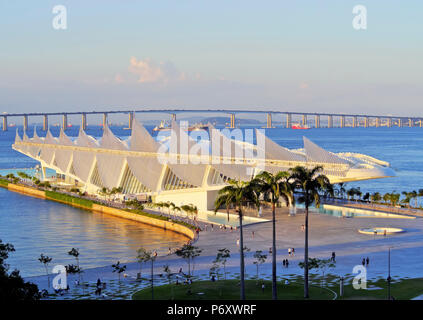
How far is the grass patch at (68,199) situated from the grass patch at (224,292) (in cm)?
2579

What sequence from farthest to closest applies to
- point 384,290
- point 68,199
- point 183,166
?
point 68,199, point 183,166, point 384,290

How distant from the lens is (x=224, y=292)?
19250 mm

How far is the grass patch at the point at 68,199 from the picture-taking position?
4541 centimetres

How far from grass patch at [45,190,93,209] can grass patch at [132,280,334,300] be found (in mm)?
25790

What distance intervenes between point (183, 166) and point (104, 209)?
6.38m

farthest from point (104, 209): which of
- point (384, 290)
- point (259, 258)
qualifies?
point (384, 290)

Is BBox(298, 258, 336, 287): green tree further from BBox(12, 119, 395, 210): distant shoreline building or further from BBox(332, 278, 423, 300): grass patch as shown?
BBox(12, 119, 395, 210): distant shoreline building

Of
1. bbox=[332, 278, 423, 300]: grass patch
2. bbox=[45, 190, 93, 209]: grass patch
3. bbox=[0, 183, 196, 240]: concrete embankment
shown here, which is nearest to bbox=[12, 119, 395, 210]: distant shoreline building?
bbox=[0, 183, 196, 240]: concrete embankment

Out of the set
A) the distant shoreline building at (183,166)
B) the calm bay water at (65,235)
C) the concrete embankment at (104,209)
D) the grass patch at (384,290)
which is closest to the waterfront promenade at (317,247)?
the grass patch at (384,290)

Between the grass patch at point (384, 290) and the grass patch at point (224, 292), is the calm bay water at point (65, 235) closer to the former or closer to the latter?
the grass patch at point (224, 292)

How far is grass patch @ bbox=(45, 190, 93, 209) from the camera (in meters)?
45.4

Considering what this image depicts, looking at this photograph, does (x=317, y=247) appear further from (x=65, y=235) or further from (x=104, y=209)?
(x=104, y=209)

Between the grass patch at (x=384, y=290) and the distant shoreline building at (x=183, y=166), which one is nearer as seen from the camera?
the grass patch at (x=384, y=290)
